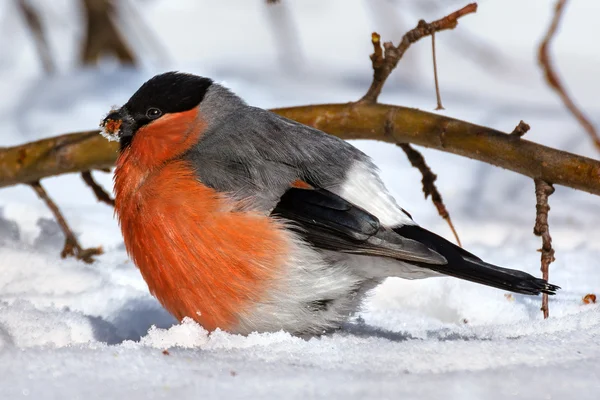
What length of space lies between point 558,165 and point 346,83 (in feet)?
11.7

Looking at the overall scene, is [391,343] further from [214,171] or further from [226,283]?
[214,171]

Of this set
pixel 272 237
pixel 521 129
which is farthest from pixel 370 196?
pixel 521 129

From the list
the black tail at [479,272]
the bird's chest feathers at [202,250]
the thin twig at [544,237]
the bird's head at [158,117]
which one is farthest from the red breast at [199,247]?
the thin twig at [544,237]

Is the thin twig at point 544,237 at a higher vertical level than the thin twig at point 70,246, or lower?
higher

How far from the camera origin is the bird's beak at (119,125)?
259cm

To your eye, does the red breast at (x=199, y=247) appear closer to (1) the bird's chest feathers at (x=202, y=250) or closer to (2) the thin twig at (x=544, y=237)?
(1) the bird's chest feathers at (x=202, y=250)

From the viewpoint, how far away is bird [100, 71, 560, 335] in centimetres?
222

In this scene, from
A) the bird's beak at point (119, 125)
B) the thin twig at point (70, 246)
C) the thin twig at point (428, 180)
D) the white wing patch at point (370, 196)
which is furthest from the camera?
the thin twig at point (70, 246)

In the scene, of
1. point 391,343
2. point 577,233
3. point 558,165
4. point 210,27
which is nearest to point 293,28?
point 210,27

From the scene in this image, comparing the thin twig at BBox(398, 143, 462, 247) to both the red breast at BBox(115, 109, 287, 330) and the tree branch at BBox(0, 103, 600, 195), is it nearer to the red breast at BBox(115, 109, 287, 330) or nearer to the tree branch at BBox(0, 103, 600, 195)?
the tree branch at BBox(0, 103, 600, 195)

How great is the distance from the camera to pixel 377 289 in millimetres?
3045

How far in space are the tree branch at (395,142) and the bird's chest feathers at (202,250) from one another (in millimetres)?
826

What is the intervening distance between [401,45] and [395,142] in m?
0.38

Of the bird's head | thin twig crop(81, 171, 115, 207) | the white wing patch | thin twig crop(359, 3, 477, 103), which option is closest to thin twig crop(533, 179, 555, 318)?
the white wing patch
